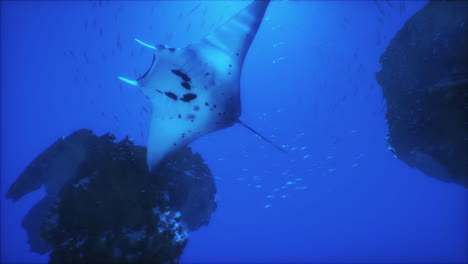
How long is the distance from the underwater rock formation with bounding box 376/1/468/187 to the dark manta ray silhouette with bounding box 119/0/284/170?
4537mm

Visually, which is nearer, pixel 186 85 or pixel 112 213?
pixel 186 85

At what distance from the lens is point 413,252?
196 ft

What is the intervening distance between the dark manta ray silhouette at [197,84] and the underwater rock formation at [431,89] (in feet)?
14.9

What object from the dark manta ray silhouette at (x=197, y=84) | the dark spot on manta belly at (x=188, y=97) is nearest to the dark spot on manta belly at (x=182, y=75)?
the dark manta ray silhouette at (x=197, y=84)

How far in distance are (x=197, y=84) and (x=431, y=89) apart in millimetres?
5390

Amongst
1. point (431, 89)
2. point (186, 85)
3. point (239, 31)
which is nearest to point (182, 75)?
point (186, 85)

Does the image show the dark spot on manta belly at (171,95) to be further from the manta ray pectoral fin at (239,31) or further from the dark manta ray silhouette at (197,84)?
the manta ray pectoral fin at (239,31)

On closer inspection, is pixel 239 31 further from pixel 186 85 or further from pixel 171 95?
pixel 171 95

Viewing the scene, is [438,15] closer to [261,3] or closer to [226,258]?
[261,3]

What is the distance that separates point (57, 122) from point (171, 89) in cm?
2611

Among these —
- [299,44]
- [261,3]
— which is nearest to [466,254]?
[299,44]

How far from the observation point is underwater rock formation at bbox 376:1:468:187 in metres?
5.29

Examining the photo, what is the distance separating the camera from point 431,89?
5746 mm

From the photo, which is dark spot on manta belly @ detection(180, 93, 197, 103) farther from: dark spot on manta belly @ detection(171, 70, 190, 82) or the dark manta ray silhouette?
dark spot on manta belly @ detection(171, 70, 190, 82)
